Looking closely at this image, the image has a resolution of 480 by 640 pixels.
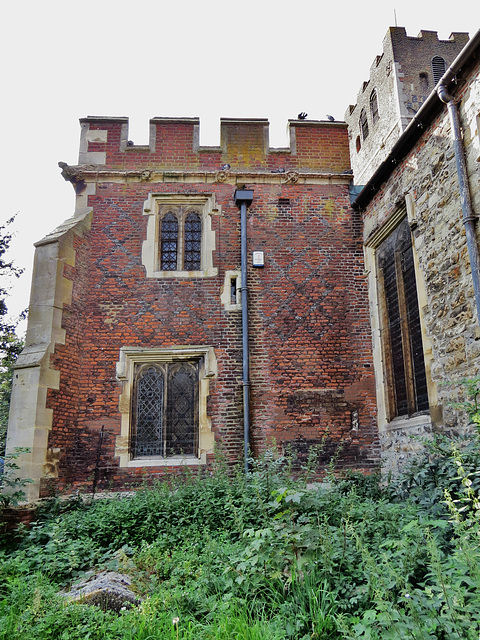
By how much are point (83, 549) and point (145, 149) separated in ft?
23.8

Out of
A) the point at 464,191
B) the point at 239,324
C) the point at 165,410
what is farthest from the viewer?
the point at 239,324

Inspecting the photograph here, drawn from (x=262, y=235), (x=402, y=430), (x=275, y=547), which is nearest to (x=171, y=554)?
(x=275, y=547)

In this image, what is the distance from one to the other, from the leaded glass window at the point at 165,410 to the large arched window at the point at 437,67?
61.1 ft

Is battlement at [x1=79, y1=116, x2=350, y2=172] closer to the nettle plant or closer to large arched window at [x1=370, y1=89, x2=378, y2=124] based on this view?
the nettle plant

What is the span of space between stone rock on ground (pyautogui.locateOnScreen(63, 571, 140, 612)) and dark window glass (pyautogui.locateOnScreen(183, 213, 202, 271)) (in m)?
5.80

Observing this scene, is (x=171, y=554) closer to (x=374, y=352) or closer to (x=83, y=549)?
(x=83, y=549)

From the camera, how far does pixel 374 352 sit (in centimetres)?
866

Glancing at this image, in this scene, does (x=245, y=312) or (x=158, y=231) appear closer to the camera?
(x=245, y=312)

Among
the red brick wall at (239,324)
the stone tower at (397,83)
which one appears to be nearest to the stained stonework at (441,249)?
the red brick wall at (239,324)

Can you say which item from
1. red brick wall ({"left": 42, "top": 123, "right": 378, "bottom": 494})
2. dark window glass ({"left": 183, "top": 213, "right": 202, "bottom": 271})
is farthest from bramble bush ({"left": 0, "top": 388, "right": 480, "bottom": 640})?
dark window glass ({"left": 183, "top": 213, "right": 202, "bottom": 271})

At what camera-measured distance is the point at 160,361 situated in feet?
28.1

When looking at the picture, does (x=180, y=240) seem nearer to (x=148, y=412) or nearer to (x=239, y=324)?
(x=239, y=324)

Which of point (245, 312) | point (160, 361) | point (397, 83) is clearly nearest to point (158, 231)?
point (245, 312)

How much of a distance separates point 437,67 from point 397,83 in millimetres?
2587
